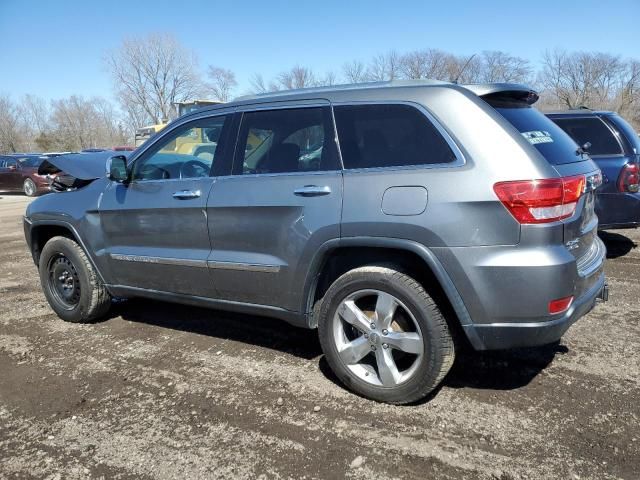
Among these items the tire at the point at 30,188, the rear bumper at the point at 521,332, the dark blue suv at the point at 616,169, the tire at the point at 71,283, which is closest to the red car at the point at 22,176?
the tire at the point at 30,188

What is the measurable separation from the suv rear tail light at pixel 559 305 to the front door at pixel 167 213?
7.31 feet

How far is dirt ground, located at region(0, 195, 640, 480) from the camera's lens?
251 centimetres

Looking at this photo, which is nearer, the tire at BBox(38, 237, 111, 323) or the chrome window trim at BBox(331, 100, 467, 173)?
the chrome window trim at BBox(331, 100, 467, 173)

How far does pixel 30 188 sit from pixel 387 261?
66.4 ft

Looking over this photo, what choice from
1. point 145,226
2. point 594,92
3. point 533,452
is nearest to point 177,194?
point 145,226

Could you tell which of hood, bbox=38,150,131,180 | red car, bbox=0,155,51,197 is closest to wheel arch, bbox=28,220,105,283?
hood, bbox=38,150,131,180

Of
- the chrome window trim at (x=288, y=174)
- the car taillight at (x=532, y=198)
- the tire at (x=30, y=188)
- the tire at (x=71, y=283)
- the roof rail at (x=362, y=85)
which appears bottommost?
the tire at (x=30, y=188)

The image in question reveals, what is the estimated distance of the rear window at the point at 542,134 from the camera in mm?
2842

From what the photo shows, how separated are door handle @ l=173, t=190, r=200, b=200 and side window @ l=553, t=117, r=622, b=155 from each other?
482cm

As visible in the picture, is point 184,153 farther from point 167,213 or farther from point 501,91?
point 501,91

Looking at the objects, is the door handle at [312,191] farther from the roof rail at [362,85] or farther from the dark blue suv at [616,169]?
the dark blue suv at [616,169]

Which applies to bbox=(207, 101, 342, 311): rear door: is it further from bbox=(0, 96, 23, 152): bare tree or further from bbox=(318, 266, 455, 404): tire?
bbox=(0, 96, 23, 152): bare tree

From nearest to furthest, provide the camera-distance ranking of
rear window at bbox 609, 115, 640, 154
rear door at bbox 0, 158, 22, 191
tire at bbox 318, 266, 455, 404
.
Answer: tire at bbox 318, 266, 455, 404 → rear window at bbox 609, 115, 640, 154 → rear door at bbox 0, 158, 22, 191

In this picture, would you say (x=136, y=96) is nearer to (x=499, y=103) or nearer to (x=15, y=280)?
(x=15, y=280)
